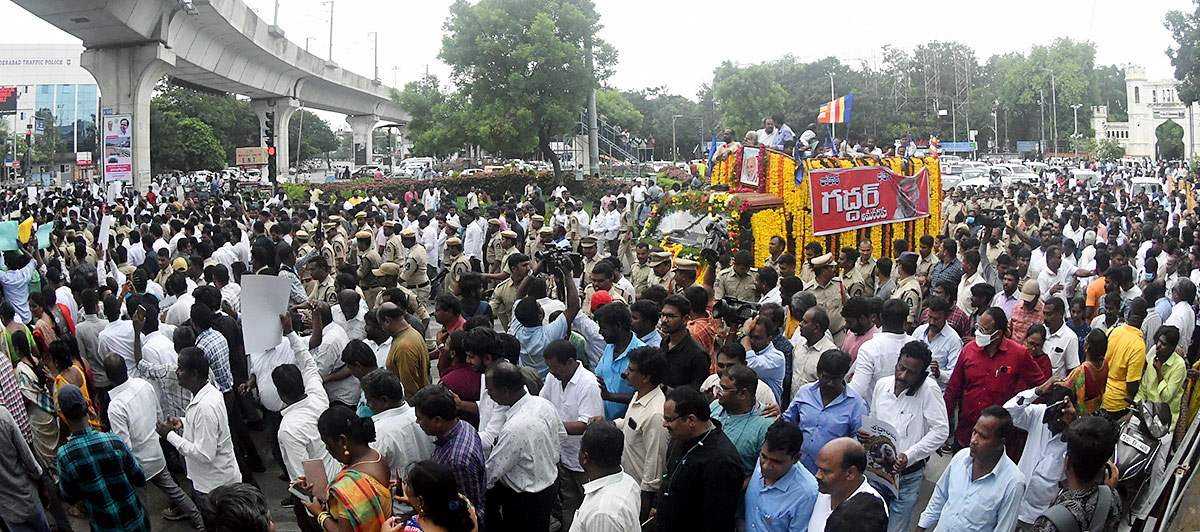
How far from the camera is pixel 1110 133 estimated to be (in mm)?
86312

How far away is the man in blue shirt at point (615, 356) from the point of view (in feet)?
21.0

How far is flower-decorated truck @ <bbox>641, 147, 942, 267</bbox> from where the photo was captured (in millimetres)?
12516

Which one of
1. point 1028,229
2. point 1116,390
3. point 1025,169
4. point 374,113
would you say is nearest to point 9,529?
point 1116,390

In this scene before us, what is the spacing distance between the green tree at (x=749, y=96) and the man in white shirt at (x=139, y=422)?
178 ft

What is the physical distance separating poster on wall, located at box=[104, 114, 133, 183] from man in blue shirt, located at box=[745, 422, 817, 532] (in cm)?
3029

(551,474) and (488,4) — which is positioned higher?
(488,4)

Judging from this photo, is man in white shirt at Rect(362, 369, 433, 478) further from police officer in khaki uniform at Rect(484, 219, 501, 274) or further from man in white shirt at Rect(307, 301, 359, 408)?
police officer in khaki uniform at Rect(484, 219, 501, 274)

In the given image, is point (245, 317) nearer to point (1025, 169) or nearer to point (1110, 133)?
point (1025, 169)

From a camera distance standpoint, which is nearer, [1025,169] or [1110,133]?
[1025,169]

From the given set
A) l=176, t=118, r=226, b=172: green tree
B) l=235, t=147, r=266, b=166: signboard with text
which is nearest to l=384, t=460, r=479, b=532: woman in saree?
l=235, t=147, r=266, b=166: signboard with text

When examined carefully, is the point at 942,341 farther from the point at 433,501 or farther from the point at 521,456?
the point at 433,501

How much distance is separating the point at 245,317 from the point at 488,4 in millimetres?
31478

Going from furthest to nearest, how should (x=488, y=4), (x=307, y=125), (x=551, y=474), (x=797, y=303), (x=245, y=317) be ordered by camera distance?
1. (x=307, y=125)
2. (x=488, y=4)
3. (x=797, y=303)
4. (x=245, y=317)
5. (x=551, y=474)

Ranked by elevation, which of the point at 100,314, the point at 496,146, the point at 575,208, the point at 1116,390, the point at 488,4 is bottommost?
the point at 1116,390
